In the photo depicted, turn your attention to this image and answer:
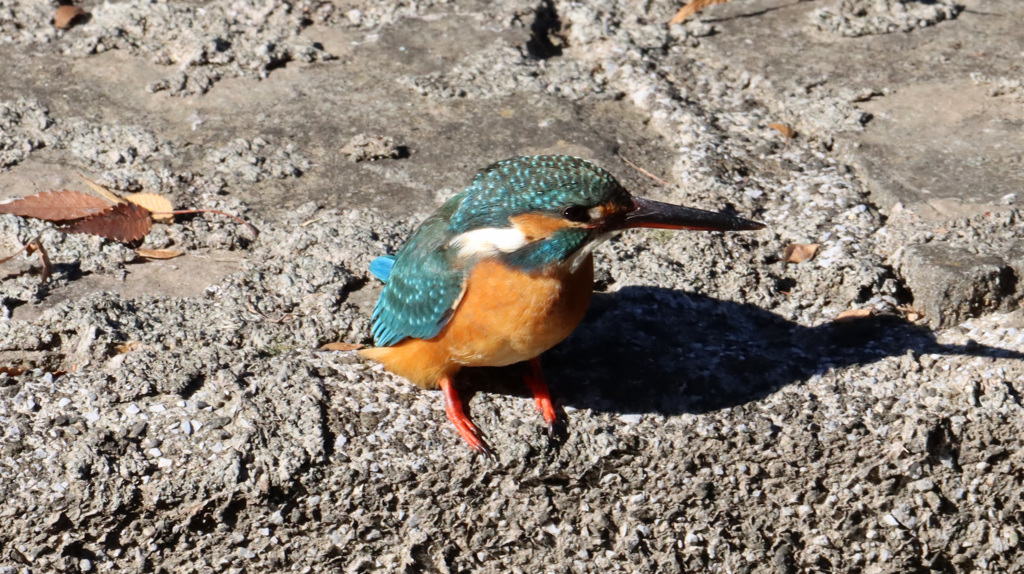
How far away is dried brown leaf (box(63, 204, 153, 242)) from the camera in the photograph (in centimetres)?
321

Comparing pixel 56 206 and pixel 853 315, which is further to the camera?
pixel 56 206

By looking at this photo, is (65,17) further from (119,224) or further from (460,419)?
(460,419)

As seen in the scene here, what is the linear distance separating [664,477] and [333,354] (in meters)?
1.01

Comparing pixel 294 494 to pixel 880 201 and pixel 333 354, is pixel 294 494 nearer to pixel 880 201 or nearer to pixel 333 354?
pixel 333 354

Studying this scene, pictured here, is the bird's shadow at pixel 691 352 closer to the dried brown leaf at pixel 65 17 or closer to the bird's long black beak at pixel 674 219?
the bird's long black beak at pixel 674 219

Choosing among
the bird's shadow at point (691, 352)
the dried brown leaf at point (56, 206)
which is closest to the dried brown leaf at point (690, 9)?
the bird's shadow at point (691, 352)

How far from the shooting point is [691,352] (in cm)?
297

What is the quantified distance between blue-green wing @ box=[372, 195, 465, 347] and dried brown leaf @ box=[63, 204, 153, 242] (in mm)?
929

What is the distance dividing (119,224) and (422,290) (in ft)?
3.82

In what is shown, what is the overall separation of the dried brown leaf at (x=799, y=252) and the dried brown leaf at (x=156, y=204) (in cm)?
202

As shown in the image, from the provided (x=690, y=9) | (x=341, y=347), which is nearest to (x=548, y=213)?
(x=341, y=347)

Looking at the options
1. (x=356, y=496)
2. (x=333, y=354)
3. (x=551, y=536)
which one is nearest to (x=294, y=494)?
(x=356, y=496)

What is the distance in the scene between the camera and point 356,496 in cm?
257

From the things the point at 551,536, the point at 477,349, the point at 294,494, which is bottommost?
the point at 551,536
